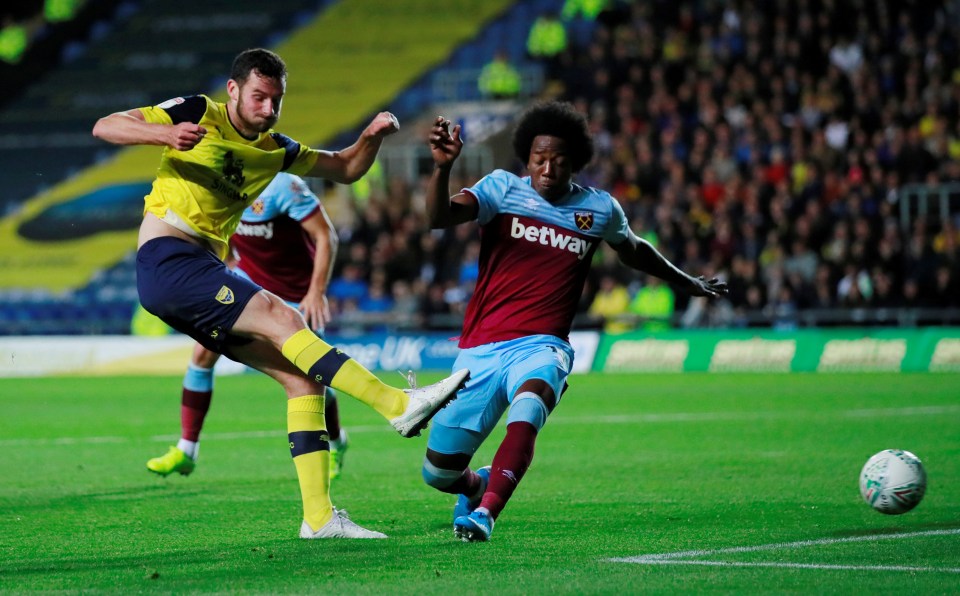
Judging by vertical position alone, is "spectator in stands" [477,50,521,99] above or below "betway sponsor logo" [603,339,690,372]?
above

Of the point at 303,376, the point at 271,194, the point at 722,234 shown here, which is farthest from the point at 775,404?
the point at 303,376

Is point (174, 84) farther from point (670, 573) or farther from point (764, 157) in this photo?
point (670, 573)

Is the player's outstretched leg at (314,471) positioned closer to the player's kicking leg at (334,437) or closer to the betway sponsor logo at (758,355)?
the player's kicking leg at (334,437)

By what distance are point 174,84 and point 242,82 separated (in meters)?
29.2

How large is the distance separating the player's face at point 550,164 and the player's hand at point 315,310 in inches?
112

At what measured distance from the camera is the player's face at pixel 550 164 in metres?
7.62

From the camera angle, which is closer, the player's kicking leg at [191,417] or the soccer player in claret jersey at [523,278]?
the soccer player in claret jersey at [523,278]

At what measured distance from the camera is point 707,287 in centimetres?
847

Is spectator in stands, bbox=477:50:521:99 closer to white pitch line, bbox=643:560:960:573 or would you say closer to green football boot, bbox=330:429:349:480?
green football boot, bbox=330:429:349:480

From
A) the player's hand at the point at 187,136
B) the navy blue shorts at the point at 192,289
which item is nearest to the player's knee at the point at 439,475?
the navy blue shorts at the point at 192,289

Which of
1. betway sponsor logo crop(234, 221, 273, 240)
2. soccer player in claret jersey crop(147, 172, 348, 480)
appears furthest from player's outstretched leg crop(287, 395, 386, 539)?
betway sponsor logo crop(234, 221, 273, 240)

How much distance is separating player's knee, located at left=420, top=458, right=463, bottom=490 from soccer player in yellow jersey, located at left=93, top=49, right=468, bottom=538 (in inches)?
16.6

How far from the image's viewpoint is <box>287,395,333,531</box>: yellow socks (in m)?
7.36

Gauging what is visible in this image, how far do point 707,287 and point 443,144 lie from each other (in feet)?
7.15
